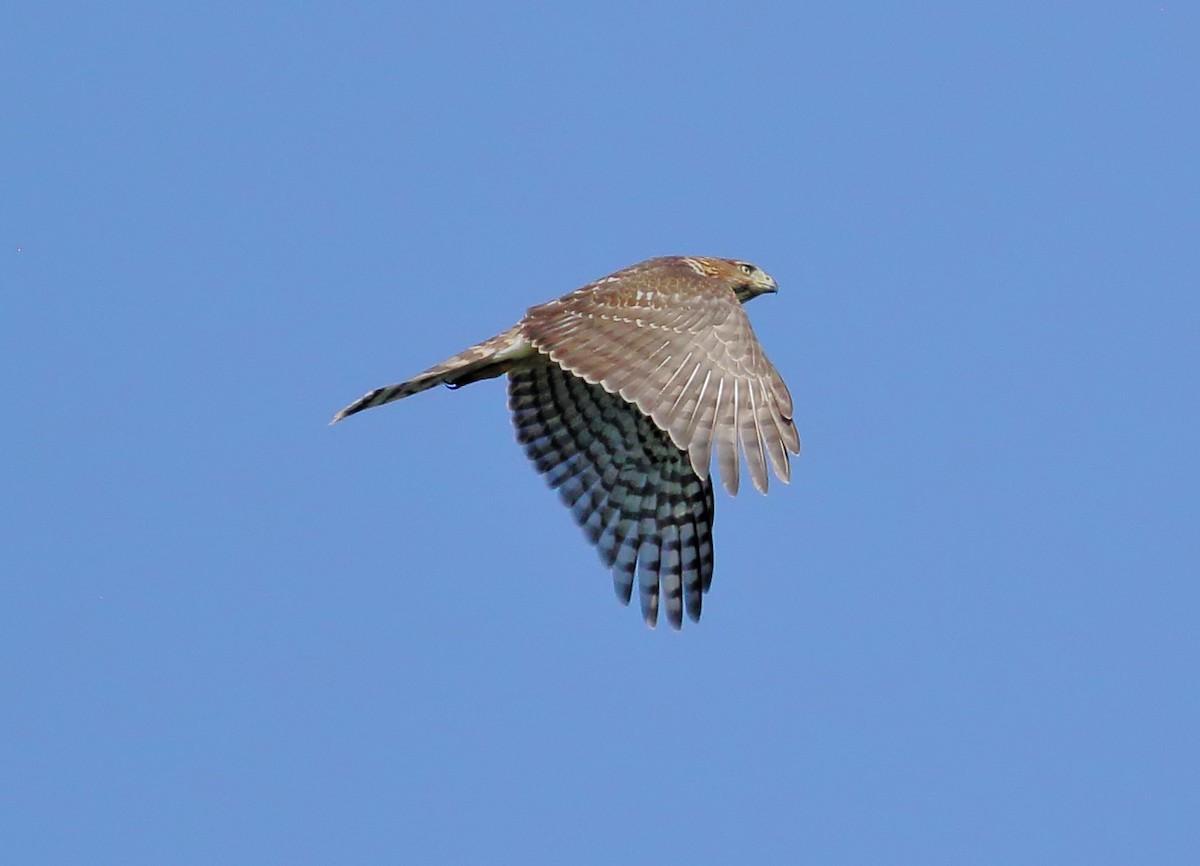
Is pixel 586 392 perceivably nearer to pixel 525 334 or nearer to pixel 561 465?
pixel 561 465

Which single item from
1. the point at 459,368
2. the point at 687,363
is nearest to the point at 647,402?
the point at 687,363

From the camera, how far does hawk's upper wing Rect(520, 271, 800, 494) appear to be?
1105 cm

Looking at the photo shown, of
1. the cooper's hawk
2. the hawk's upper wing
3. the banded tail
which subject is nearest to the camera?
the hawk's upper wing

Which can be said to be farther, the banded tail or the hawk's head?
the hawk's head

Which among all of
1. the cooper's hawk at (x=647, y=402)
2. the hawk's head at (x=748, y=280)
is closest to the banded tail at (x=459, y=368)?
the cooper's hawk at (x=647, y=402)

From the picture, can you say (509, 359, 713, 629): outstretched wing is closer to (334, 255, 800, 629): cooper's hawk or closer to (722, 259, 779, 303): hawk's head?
(334, 255, 800, 629): cooper's hawk

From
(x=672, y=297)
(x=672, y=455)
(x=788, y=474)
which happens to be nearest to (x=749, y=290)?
(x=672, y=455)

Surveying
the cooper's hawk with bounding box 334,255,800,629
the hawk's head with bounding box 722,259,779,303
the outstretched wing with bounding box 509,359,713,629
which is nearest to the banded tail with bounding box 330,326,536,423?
the cooper's hawk with bounding box 334,255,800,629

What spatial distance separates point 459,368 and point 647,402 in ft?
6.00

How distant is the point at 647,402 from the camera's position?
37.0 feet

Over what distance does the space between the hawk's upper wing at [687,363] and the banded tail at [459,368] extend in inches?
15.4

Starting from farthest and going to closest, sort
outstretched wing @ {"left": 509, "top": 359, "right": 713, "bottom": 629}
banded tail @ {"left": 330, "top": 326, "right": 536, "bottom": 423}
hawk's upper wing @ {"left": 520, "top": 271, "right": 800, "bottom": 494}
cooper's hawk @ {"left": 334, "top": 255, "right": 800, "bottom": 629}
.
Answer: outstretched wing @ {"left": 509, "top": 359, "right": 713, "bottom": 629}
banded tail @ {"left": 330, "top": 326, "right": 536, "bottom": 423}
cooper's hawk @ {"left": 334, "top": 255, "right": 800, "bottom": 629}
hawk's upper wing @ {"left": 520, "top": 271, "right": 800, "bottom": 494}

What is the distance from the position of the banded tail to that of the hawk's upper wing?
1.28 ft

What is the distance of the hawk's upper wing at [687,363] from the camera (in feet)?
36.3
